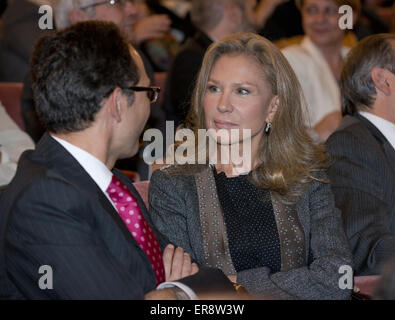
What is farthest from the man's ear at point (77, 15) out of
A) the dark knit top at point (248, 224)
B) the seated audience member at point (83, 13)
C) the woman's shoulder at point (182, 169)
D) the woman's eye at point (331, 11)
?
the woman's eye at point (331, 11)

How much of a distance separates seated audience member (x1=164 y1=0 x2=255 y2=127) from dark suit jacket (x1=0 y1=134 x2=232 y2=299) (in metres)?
2.18

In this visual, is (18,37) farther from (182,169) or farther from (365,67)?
(365,67)

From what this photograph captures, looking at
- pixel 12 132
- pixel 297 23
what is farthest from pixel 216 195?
pixel 297 23

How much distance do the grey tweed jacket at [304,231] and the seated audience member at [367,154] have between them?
0.62ft

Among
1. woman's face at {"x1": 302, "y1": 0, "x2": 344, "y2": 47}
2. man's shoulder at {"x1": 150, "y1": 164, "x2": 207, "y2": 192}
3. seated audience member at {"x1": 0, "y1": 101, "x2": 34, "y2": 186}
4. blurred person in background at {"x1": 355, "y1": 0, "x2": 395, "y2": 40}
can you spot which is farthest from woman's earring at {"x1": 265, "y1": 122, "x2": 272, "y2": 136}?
blurred person in background at {"x1": 355, "y1": 0, "x2": 395, "y2": 40}

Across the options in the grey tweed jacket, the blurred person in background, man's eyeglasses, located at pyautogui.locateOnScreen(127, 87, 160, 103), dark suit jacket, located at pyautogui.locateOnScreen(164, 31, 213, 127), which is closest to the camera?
man's eyeglasses, located at pyautogui.locateOnScreen(127, 87, 160, 103)

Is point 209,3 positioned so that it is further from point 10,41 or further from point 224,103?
point 224,103

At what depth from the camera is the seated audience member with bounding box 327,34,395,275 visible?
2242 mm

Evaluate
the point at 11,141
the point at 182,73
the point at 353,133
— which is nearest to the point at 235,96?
the point at 353,133

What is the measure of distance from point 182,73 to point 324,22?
3.52 feet

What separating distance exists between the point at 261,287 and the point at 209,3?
2540mm

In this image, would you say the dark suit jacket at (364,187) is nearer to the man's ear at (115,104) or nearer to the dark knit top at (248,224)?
the dark knit top at (248,224)

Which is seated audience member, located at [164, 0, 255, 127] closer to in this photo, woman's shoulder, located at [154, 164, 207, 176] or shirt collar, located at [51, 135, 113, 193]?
woman's shoulder, located at [154, 164, 207, 176]

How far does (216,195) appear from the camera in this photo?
6.92 ft
